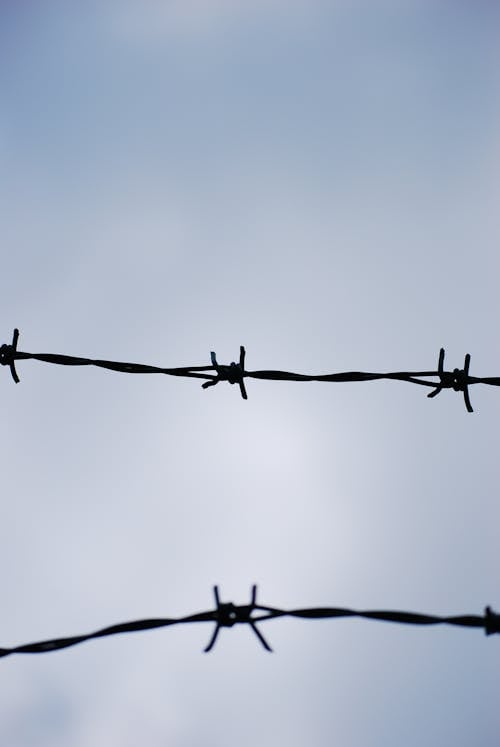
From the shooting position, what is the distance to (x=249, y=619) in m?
3.96

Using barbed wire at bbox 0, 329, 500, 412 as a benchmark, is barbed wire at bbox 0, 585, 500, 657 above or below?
below

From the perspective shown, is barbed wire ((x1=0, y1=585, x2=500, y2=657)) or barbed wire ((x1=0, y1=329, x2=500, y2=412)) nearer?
barbed wire ((x1=0, y1=585, x2=500, y2=657))

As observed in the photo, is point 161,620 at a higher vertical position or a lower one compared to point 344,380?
lower

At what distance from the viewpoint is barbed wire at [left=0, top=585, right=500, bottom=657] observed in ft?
12.3

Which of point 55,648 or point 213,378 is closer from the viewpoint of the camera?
point 55,648

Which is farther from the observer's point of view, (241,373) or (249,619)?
(241,373)

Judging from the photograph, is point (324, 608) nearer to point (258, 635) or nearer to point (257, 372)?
point (258, 635)

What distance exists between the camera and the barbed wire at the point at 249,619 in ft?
12.3

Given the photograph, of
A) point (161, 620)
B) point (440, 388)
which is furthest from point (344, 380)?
point (161, 620)

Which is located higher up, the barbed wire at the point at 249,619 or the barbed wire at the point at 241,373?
the barbed wire at the point at 241,373

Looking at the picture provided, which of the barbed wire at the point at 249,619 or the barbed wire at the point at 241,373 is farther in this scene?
the barbed wire at the point at 241,373

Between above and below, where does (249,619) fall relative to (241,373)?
below

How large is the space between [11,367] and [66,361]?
0.38 metres

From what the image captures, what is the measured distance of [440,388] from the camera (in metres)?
5.53
